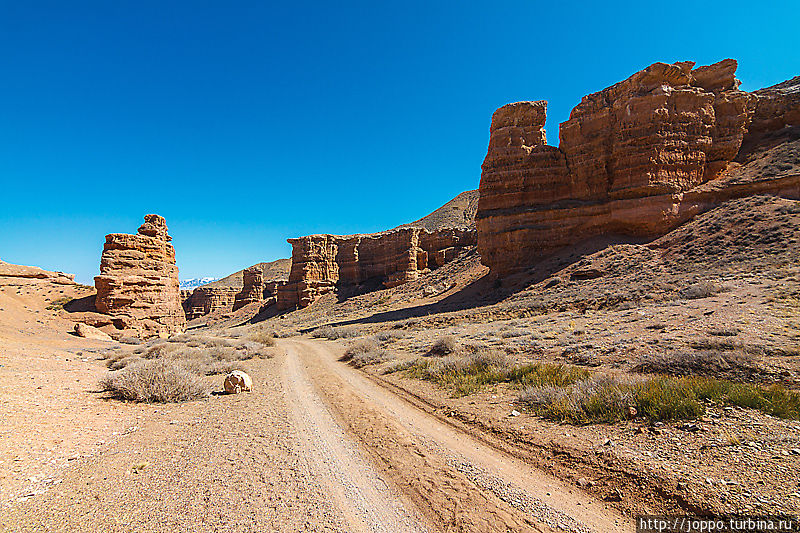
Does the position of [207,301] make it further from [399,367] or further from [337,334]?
[399,367]

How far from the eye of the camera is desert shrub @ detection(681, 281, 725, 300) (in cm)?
1259

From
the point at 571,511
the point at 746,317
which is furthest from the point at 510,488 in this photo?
the point at 746,317

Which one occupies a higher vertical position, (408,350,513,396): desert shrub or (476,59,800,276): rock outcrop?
(476,59,800,276): rock outcrop

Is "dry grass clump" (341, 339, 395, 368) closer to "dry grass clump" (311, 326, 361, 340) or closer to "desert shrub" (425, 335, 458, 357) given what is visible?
"desert shrub" (425, 335, 458, 357)

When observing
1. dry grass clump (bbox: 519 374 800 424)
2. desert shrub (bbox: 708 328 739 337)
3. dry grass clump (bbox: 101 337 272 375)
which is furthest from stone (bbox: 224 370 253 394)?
desert shrub (bbox: 708 328 739 337)

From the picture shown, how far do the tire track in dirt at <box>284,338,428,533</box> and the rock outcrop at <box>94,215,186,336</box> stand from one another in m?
18.9

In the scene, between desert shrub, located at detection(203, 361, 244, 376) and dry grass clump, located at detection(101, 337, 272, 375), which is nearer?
dry grass clump, located at detection(101, 337, 272, 375)

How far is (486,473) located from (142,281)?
914 inches

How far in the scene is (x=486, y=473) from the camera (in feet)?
13.7

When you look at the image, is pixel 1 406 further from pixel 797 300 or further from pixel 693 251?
pixel 693 251

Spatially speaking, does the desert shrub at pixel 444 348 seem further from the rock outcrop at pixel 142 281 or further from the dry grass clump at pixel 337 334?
the rock outcrop at pixel 142 281

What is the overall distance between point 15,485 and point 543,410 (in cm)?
689

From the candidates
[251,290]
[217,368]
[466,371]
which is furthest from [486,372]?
[251,290]

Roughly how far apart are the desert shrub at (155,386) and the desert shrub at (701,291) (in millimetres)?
17129
